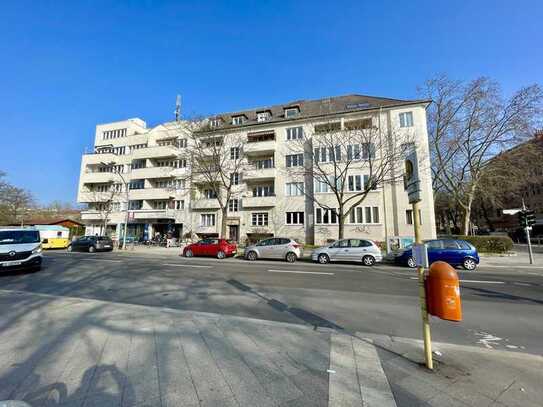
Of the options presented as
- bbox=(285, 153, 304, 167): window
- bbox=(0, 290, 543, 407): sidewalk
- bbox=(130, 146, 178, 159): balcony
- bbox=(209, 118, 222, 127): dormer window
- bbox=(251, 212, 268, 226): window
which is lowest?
bbox=(0, 290, 543, 407): sidewalk

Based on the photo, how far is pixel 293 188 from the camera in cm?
2784

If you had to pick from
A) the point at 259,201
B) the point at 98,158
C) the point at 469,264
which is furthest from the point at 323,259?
the point at 98,158

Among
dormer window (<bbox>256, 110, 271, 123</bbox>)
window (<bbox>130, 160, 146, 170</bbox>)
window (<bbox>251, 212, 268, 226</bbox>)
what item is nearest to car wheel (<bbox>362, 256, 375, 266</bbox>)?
window (<bbox>251, 212, 268, 226</bbox>)

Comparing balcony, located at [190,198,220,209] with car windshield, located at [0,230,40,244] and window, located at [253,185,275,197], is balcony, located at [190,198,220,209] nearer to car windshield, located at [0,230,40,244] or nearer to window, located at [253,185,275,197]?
window, located at [253,185,275,197]

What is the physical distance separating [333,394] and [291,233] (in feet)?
80.4

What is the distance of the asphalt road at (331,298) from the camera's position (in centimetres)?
464

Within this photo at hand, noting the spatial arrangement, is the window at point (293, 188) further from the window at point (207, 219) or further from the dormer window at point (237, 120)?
the dormer window at point (237, 120)

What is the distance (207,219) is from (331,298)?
26.2 metres

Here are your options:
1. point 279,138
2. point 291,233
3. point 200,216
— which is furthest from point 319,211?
point 200,216

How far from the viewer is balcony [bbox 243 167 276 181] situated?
2841 centimetres

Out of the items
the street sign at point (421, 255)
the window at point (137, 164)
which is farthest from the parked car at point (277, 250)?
the window at point (137, 164)

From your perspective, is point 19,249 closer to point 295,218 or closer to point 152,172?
point 295,218

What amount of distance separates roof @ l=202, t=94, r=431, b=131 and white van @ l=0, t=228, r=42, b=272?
19.1 metres

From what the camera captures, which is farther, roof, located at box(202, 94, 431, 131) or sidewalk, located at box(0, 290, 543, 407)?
roof, located at box(202, 94, 431, 131)
